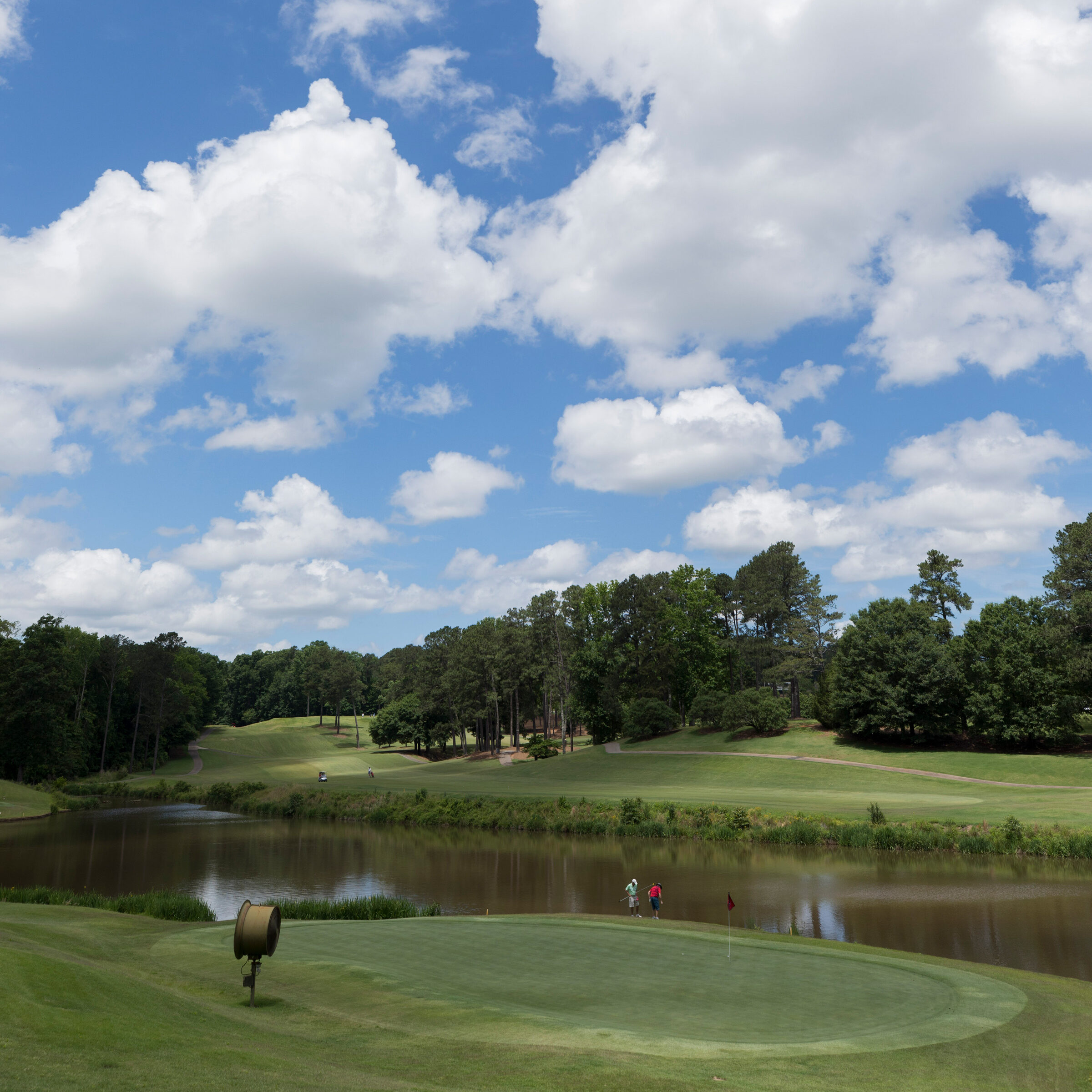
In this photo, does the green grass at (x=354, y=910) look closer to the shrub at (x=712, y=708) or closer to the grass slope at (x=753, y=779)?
the grass slope at (x=753, y=779)

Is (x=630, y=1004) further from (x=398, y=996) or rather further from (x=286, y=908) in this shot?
(x=286, y=908)

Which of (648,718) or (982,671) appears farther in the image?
(648,718)

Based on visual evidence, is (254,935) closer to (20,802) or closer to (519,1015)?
(519,1015)

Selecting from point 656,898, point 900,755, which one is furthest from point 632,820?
point 900,755

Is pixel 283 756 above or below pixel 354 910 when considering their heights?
above

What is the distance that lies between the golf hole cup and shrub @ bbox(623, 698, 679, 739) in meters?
73.3

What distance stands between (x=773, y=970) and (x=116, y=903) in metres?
22.2

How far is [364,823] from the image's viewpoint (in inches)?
2311

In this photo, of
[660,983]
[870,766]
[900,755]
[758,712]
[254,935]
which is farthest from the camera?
[758,712]

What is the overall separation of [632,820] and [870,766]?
24.7 m

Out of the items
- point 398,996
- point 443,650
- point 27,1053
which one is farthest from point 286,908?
point 443,650

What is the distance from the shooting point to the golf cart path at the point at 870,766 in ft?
175

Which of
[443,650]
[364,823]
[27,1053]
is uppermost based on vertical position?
[443,650]

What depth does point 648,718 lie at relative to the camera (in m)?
85.1
